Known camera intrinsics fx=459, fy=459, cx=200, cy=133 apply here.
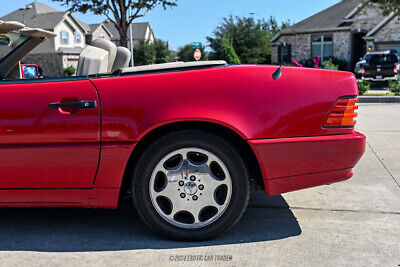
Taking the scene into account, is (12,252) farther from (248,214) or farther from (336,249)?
(336,249)

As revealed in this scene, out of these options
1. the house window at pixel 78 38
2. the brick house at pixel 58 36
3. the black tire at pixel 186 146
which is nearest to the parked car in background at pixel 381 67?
the black tire at pixel 186 146

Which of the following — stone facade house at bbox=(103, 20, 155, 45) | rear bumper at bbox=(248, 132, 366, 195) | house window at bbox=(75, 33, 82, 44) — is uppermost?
stone facade house at bbox=(103, 20, 155, 45)

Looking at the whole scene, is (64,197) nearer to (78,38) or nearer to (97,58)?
(97,58)

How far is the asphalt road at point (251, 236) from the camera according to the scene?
283 cm

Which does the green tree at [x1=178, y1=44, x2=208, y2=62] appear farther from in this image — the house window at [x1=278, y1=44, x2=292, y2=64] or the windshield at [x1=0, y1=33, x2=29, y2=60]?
the windshield at [x1=0, y1=33, x2=29, y2=60]

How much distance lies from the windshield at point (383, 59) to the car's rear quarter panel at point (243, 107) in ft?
73.1

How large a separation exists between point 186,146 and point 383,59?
2301 centimetres

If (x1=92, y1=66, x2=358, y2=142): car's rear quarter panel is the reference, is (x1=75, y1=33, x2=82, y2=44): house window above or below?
above

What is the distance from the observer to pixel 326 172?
3.12 metres

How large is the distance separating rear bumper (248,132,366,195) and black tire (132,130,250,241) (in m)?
0.16

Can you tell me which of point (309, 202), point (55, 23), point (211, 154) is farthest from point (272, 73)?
point (55, 23)

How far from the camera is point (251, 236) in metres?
3.19

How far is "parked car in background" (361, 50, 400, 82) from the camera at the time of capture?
2325 centimetres

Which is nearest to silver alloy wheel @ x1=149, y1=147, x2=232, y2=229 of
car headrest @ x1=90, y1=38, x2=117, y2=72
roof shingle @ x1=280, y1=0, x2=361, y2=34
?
car headrest @ x1=90, y1=38, x2=117, y2=72
